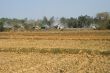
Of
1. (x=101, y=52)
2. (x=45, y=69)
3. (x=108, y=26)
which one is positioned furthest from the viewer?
(x=108, y=26)

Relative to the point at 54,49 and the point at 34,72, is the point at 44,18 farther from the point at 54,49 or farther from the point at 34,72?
the point at 34,72

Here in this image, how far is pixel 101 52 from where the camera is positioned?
67.2 ft

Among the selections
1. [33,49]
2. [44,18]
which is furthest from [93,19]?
[33,49]

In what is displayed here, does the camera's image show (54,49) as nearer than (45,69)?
No

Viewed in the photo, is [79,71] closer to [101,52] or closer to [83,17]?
[101,52]

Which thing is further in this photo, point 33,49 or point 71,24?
point 71,24

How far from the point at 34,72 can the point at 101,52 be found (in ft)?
31.2

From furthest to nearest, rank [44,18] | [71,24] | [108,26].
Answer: [44,18]
[71,24]
[108,26]

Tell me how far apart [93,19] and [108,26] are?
123ft

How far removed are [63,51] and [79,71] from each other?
9.67 m

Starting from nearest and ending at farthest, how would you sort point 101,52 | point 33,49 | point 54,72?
1. point 54,72
2. point 101,52
3. point 33,49

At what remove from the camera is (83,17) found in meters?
104

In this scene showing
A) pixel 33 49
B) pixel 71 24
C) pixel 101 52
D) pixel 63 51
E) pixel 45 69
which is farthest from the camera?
pixel 71 24

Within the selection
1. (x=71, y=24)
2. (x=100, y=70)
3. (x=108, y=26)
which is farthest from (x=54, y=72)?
(x=71, y=24)
